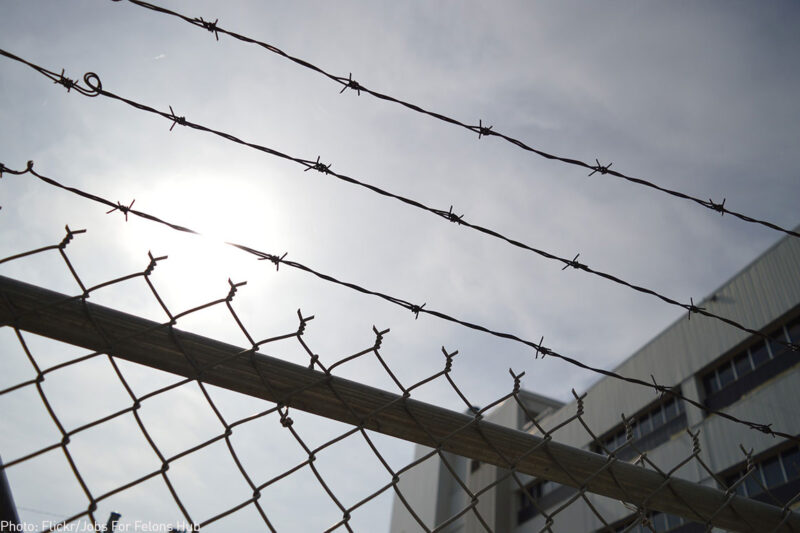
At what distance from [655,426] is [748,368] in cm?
460

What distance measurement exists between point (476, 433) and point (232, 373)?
69 centimetres

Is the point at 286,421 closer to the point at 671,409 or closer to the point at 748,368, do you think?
the point at 748,368

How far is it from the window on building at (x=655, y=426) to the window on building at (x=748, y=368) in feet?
4.45

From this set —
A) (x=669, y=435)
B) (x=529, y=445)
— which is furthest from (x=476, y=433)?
(x=669, y=435)

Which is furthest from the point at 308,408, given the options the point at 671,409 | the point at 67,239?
the point at 671,409

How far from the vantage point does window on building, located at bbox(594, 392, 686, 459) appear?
Result: 21.0 m

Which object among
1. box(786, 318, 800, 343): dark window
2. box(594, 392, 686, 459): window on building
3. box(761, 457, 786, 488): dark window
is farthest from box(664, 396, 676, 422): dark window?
box(786, 318, 800, 343): dark window

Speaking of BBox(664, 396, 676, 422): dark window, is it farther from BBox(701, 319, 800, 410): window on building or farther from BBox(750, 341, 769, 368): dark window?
BBox(750, 341, 769, 368): dark window

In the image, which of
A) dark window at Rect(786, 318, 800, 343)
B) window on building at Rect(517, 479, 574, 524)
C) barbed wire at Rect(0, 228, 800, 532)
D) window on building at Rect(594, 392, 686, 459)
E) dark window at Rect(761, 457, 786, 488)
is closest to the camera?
barbed wire at Rect(0, 228, 800, 532)

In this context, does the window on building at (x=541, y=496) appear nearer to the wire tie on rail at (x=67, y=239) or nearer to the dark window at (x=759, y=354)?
the dark window at (x=759, y=354)

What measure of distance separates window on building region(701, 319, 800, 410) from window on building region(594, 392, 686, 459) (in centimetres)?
136

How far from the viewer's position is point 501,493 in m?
30.2

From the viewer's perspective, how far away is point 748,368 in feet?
61.2

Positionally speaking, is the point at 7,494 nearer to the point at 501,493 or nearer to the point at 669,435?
the point at 669,435
